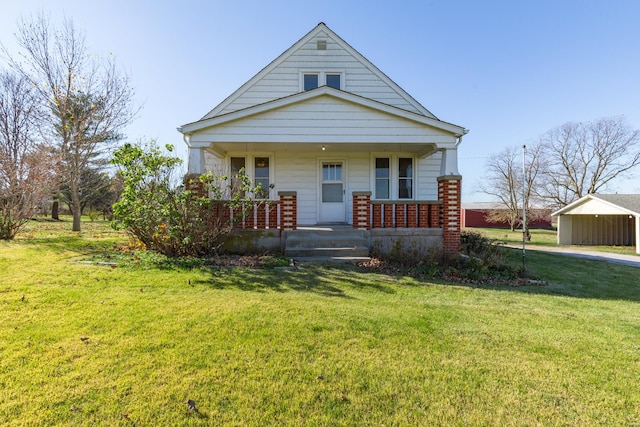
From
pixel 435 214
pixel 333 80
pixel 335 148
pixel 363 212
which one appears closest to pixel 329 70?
pixel 333 80

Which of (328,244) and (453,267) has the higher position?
(328,244)

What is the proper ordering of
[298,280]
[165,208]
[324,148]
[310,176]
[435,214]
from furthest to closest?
[310,176] < [324,148] < [435,214] < [165,208] < [298,280]

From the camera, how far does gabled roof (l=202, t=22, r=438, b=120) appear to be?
1028 centimetres

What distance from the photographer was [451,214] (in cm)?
804

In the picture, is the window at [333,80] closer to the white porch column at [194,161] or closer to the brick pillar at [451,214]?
the brick pillar at [451,214]

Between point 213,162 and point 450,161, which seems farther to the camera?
point 213,162

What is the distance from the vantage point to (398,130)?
803 centimetres

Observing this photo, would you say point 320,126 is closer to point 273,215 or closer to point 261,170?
point 273,215

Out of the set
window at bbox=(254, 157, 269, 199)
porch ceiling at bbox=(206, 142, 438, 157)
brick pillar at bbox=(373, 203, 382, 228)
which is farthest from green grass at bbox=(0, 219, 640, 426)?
window at bbox=(254, 157, 269, 199)

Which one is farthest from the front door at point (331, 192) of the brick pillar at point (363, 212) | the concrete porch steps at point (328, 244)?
the brick pillar at point (363, 212)

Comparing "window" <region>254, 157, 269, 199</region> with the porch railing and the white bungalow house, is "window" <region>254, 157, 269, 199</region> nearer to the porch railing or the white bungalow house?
the white bungalow house

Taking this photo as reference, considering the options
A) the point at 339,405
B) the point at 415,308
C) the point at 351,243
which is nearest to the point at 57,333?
the point at 339,405

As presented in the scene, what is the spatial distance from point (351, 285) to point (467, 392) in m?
3.09

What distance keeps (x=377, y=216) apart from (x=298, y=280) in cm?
352
